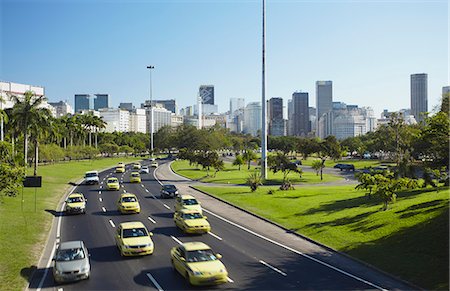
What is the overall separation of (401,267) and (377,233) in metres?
4.92

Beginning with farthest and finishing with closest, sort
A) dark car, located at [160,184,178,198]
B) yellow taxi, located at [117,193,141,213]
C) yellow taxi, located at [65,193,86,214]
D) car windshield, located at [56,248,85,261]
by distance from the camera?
dark car, located at [160,184,178,198]
yellow taxi, located at [65,193,86,214]
yellow taxi, located at [117,193,141,213]
car windshield, located at [56,248,85,261]

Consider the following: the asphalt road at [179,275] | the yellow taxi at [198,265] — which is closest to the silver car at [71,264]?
the asphalt road at [179,275]

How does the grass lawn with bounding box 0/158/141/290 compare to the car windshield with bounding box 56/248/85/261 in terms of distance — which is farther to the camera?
the grass lawn with bounding box 0/158/141/290

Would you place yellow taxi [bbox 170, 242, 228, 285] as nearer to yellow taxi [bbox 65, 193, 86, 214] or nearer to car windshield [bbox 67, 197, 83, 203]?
yellow taxi [bbox 65, 193, 86, 214]

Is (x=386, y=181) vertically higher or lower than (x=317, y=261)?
higher

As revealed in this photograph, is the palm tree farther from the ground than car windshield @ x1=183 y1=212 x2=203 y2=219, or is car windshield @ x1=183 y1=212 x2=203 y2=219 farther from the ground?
the palm tree

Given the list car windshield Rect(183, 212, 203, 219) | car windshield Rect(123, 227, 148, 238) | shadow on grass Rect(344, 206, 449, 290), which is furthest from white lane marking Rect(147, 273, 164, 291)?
shadow on grass Rect(344, 206, 449, 290)

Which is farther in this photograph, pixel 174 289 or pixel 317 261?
pixel 317 261

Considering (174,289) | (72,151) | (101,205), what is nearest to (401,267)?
(174,289)

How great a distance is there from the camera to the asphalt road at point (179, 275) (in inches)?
659

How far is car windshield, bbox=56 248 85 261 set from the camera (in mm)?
17656

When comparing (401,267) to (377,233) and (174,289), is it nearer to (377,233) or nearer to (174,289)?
(377,233)

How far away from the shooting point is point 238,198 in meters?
39.6

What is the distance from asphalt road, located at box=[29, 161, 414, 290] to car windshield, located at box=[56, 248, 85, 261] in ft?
3.34
